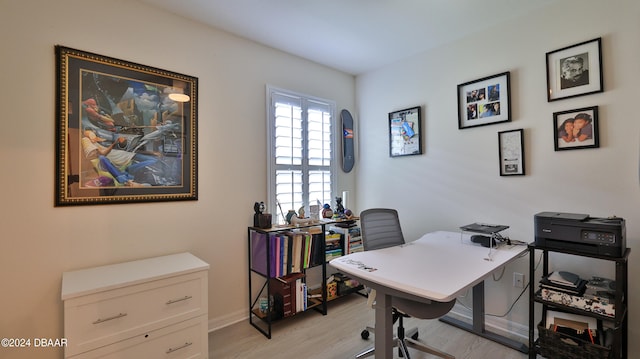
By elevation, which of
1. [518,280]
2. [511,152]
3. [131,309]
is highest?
[511,152]

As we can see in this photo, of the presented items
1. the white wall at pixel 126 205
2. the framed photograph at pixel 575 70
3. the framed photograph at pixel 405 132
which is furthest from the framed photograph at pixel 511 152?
the white wall at pixel 126 205

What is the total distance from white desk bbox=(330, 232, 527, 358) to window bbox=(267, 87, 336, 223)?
129 cm

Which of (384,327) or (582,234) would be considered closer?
(384,327)

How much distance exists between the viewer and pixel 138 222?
2.15 meters

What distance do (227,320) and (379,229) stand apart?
1.59 metres

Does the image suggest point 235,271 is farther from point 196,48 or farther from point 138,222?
point 196,48

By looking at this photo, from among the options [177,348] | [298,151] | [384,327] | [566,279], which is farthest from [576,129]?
[177,348]

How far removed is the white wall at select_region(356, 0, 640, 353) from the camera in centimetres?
194

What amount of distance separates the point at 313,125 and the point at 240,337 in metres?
2.20

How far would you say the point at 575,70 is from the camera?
2.10 meters

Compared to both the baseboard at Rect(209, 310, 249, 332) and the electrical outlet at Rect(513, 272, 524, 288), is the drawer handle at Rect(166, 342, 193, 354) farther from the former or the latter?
the electrical outlet at Rect(513, 272, 524, 288)

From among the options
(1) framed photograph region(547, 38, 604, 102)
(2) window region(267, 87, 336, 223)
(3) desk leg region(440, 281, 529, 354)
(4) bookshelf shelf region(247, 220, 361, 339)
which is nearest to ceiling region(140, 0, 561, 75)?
(1) framed photograph region(547, 38, 604, 102)

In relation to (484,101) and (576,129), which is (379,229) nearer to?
(484,101)

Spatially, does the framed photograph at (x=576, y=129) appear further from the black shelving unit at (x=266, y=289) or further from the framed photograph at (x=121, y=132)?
the framed photograph at (x=121, y=132)
